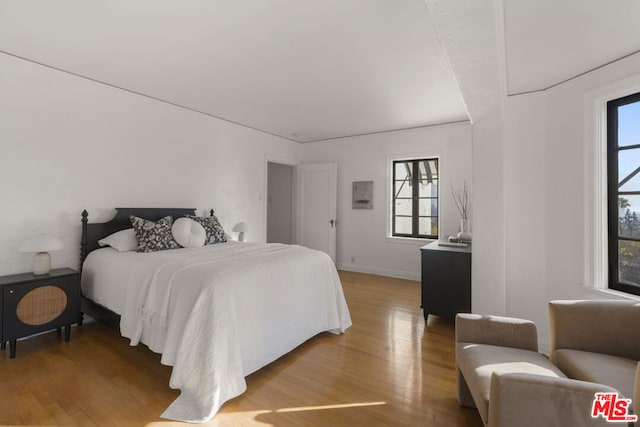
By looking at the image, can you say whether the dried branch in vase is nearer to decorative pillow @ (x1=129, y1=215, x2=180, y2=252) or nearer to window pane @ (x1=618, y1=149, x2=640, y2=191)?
window pane @ (x1=618, y1=149, x2=640, y2=191)

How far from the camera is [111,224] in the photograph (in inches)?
130

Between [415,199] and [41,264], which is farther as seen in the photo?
[415,199]

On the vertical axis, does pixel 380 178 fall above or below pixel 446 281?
above

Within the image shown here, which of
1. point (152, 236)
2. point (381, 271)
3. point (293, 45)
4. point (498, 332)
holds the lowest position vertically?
point (381, 271)

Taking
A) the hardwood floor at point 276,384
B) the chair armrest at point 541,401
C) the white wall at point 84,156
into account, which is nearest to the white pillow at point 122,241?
the white wall at point 84,156

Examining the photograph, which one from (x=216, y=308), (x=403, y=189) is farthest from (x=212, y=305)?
(x=403, y=189)

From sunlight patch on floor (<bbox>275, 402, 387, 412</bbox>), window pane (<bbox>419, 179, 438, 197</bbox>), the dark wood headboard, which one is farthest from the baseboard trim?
sunlight patch on floor (<bbox>275, 402, 387, 412</bbox>)

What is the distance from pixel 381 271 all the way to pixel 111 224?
4.10 m

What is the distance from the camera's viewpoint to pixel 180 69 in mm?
2939

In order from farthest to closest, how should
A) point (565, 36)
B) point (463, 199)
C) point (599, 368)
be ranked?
point (463, 199), point (565, 36), point (599, 368)

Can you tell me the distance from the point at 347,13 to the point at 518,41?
1.25 meters

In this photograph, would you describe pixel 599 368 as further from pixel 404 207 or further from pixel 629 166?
pixel 404 207

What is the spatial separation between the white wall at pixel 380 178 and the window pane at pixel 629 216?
219 centimetres

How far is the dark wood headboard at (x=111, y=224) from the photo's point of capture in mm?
3084
